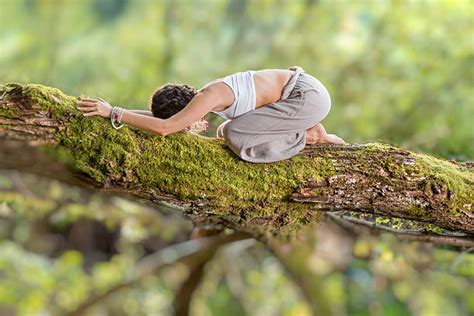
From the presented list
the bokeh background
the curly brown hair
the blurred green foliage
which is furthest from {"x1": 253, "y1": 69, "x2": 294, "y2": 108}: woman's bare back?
the blurred green foliage

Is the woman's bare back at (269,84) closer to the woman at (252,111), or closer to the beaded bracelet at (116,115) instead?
the woman at (252,111)

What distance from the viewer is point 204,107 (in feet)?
9.02

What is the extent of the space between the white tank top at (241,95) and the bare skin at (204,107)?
2cm

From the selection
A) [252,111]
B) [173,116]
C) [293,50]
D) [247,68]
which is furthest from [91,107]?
[293,50]

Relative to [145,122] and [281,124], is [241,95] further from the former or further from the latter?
[145,122]

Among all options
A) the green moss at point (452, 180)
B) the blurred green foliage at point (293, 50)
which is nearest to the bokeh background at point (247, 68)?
the blurred green foliage at point (293, 50)

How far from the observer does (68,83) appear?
26.4 feet

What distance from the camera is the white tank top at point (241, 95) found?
286 centimetres

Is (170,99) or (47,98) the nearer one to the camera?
(47,98)

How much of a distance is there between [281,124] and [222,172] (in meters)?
0.41

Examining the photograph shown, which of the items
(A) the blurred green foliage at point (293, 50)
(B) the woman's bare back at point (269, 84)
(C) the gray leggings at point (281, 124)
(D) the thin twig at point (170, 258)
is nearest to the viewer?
(C) the gray leggings at point (281, 124)

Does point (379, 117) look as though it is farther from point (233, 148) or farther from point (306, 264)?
point (233, 148)

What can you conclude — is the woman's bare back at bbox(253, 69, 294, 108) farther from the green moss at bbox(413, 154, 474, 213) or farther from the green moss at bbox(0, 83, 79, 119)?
the green moss at bbox(0, 83, 79, 119)

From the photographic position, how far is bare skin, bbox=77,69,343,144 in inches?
102
